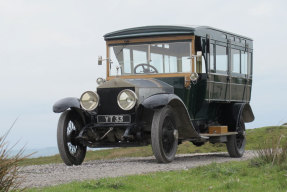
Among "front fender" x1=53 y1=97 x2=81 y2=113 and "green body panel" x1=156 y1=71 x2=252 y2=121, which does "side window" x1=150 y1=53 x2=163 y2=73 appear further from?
→ "front fender" x1=53 y1=97 x2=81 y2=113

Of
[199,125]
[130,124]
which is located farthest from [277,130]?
[130,124]

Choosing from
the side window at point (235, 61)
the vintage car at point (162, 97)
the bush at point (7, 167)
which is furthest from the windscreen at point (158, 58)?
the bush at point (7, 167)

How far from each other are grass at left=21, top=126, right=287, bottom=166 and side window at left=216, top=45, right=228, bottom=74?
4.47 m

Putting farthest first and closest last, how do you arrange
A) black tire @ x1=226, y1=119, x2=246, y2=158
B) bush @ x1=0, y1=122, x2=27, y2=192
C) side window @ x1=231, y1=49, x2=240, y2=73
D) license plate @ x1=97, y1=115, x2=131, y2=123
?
side window @ x1=231, y1=49, x2=240, y2=73
black tire @ x1=226, y1=119, x2=246, y2=158
license plate @ x1=97, y1=115, x2=131, y2=123
bush @ x1=0, y1=122, x2=27, y2=192

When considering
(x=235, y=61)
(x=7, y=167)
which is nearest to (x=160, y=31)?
(x=235, y=61)

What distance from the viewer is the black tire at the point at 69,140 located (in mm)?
12812

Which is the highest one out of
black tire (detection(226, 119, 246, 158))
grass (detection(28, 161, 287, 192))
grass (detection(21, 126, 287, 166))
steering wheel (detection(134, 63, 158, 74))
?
steering wheel (detection(134, 63, 158, 74))

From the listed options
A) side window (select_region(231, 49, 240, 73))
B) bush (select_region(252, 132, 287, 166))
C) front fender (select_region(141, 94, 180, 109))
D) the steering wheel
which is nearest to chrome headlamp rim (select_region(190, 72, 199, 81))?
the steering wheel

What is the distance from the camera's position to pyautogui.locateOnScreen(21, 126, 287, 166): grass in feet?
66.9

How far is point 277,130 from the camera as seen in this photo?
81.7 feet

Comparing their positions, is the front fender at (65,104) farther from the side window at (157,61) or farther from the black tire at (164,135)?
the side window at (157,61)

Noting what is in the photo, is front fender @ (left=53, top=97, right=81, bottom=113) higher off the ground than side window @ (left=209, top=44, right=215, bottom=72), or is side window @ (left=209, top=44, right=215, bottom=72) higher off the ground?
side window @ (left=209, top=44, right=215, bottom=72)

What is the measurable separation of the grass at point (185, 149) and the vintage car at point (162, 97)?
383 centimetres

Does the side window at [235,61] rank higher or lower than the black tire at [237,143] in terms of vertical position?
higher
